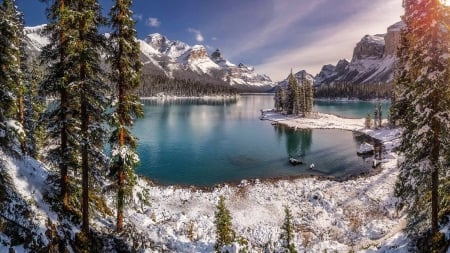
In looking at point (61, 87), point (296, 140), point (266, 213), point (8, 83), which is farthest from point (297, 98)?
point (8, 83)

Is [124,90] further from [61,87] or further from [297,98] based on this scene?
[297,98]

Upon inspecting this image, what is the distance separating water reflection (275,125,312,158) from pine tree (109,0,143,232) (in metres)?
44.3

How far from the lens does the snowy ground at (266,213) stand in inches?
809

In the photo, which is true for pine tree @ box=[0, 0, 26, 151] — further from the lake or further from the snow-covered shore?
the lake

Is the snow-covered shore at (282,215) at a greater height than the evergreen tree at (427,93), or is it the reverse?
the evergreen tree at (427,93)

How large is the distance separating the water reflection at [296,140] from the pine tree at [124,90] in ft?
145

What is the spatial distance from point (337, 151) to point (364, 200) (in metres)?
29.6

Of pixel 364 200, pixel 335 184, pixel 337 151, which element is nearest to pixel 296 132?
pixel 337 151

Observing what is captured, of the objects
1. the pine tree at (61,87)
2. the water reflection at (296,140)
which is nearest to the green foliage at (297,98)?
the water reflection at (296,140)

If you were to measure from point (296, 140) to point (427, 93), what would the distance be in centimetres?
6061

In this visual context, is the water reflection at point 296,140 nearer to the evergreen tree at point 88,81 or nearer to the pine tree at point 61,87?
the evergreen tree at point 88,81

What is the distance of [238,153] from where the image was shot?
203ft

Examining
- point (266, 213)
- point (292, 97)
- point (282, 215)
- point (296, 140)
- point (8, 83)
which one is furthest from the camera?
point (292, 97)

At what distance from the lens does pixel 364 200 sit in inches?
1329
